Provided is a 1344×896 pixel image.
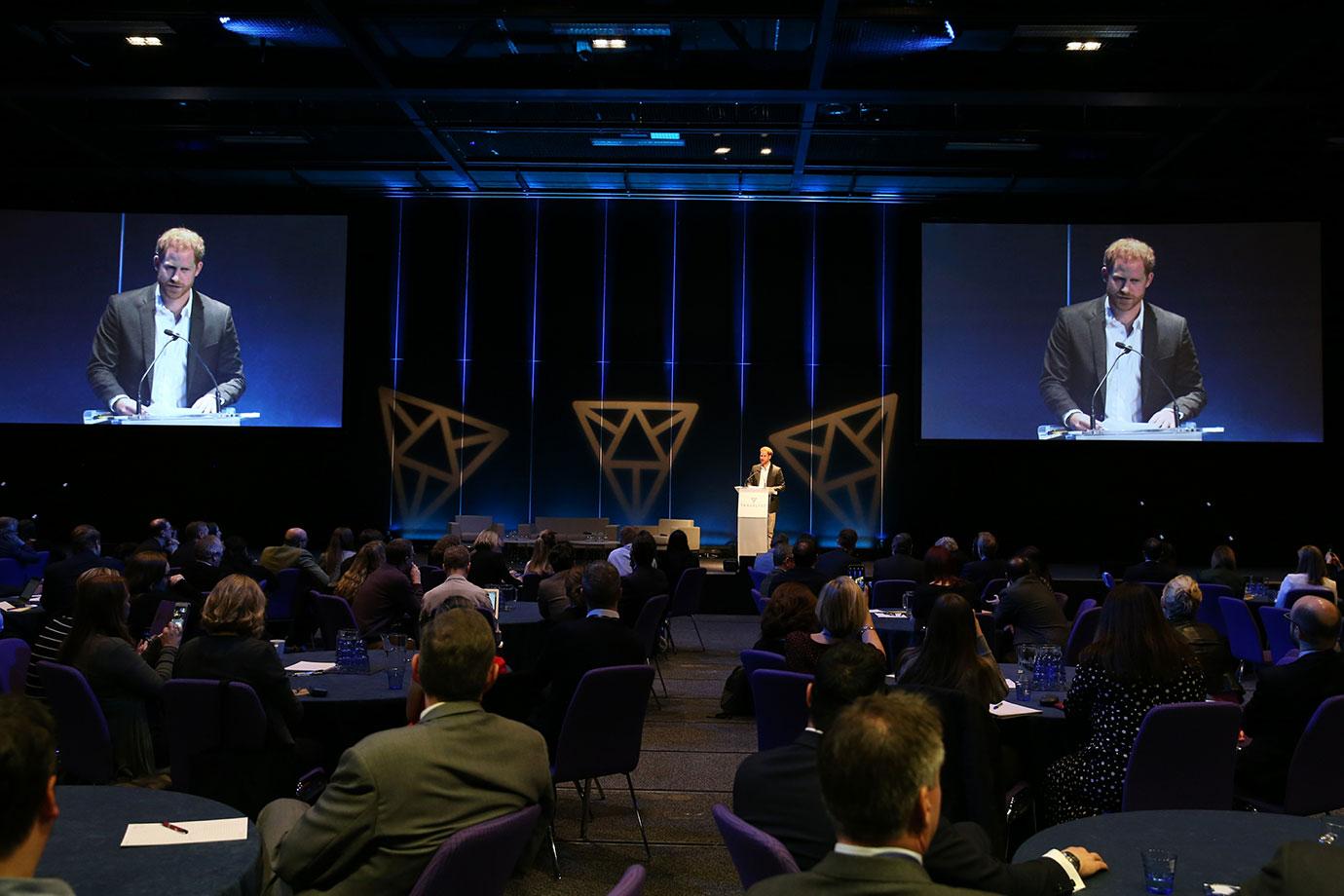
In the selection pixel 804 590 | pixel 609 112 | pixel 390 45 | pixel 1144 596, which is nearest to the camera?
pixel 1144 596

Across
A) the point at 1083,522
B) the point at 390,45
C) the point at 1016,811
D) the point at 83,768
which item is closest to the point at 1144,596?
the point at 1016,811

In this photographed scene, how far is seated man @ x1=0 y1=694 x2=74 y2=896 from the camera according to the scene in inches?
67.9

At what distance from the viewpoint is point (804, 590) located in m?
5.71

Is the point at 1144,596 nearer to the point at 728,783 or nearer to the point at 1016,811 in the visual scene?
the point at 1016,811

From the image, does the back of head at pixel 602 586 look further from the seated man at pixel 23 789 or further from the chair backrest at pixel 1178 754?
the seated man at pixel 23 789

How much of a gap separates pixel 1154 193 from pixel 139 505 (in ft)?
46.9

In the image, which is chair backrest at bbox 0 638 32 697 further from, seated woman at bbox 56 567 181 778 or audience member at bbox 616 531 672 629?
audience member at bbox 616 531 672 629

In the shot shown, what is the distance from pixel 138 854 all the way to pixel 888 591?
6.30 meters

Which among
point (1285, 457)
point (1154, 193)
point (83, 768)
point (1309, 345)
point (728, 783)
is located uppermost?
point (1154, 193)

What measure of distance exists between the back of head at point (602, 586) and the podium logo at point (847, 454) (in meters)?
10.2

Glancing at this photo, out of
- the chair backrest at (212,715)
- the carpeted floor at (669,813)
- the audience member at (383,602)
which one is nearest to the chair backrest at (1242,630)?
the carpeted floor at (669,813)

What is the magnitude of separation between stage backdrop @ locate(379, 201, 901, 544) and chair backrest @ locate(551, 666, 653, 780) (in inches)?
417

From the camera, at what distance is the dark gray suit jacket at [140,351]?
14031 millimetres

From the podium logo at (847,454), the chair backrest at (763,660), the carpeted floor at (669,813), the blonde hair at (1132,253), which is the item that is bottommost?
the carpeted floor at (669,813)
